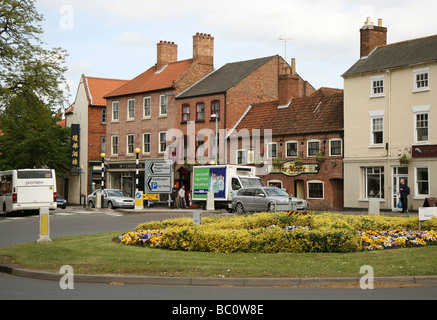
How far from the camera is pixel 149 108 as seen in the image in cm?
5975

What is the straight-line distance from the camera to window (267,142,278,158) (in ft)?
157

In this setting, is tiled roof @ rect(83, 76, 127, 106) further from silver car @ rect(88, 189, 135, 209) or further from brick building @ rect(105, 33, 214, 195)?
silver car @ rect(88, 189, 135, 209)

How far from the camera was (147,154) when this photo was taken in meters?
59.2

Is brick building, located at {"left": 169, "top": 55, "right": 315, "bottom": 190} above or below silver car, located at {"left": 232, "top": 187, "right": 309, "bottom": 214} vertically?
above

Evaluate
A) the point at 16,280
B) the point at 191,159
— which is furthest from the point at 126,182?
the point at 16,280

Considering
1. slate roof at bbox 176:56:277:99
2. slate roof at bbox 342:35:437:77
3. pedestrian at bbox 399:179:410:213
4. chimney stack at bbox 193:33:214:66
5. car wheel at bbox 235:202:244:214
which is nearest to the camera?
car wheel at bbox 235:202:244:214

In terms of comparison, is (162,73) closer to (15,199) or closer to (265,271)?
(15,199)

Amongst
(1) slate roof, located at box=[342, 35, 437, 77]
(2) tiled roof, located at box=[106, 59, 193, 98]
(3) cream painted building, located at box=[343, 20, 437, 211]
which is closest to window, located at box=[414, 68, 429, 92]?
(3) cream painted building, located at box=[343, 20, 437, 211]

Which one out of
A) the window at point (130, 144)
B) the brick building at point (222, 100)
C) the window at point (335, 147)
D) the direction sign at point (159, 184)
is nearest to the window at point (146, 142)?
the window at point (130, 144)

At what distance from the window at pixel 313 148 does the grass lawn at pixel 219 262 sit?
1161 inches

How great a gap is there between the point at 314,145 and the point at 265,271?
32968 mm

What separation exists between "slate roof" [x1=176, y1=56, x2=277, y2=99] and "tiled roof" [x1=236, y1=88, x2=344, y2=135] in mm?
3195

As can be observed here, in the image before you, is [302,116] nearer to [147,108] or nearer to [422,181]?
[422,181]

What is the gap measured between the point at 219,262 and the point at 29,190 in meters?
26.0
